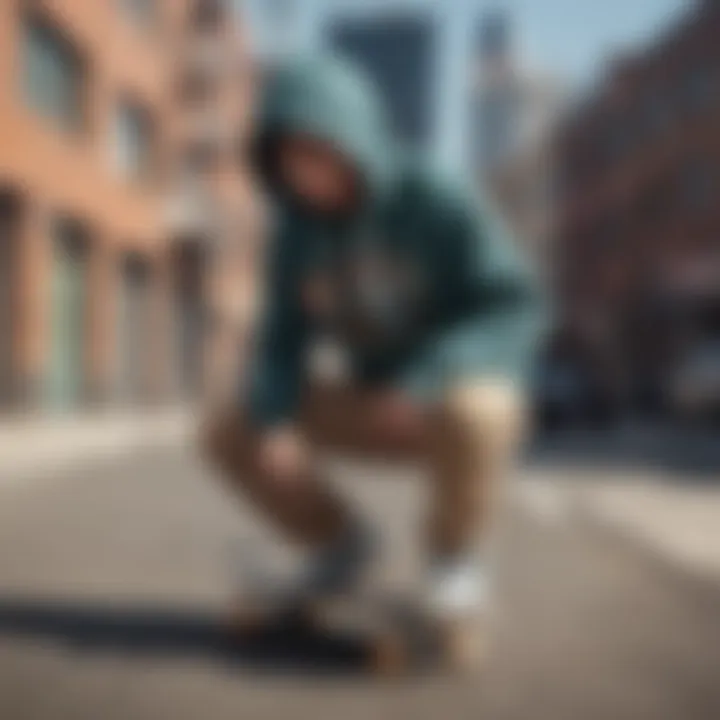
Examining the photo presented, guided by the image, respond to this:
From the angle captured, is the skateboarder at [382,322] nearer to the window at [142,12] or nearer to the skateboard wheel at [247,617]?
the skateboard wheel at [247,617]

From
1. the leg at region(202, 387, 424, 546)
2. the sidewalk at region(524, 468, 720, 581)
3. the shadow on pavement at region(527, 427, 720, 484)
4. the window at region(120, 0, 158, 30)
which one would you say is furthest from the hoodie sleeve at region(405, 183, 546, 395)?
the shadow on pavement at region(527, 427, 720, 484)

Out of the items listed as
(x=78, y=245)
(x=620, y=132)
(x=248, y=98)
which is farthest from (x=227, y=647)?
(x=620, y=132)

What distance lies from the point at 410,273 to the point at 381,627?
0.50 meters

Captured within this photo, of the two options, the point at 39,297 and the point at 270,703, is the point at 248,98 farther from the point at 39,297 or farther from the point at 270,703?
the point at 270,703

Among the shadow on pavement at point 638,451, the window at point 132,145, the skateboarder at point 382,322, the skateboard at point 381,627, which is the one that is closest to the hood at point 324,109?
the skateboarder at point 382,322

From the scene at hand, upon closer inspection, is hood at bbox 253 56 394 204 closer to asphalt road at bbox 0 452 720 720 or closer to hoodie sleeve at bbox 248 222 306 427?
hoodie sleeve at bbox 248 222 306 427

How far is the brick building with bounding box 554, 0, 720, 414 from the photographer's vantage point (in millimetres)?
1770

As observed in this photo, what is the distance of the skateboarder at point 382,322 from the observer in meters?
1.40

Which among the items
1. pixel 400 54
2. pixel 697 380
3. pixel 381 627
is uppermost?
pixel 697 380

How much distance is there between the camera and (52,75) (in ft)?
5.66

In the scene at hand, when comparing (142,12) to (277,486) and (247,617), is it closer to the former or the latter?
(277,486)

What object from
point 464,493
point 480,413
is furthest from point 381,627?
point 480,413

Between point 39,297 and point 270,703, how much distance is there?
715mm

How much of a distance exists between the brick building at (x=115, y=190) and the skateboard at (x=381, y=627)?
380mm
